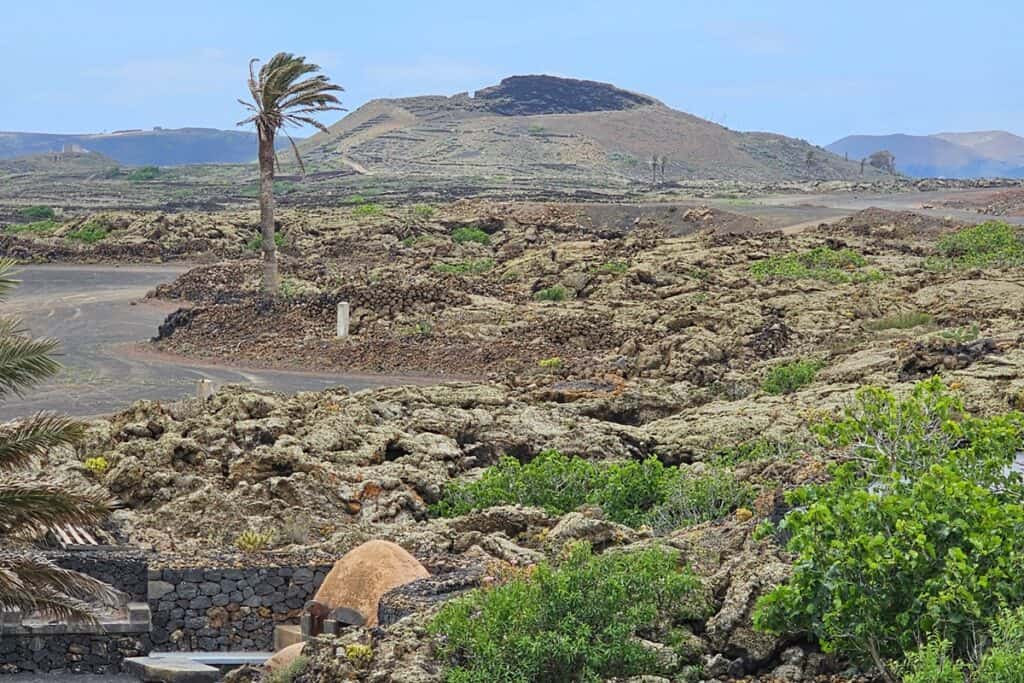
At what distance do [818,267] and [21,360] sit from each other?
31481 millimetres

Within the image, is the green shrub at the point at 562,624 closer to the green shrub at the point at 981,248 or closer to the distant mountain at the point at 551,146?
the green shrub at the point at 981,248

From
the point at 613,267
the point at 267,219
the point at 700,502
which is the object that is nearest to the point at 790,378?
the point at 700,502

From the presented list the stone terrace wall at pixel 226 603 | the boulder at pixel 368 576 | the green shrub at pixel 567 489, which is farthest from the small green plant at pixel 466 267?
the boulder at pixel 368 576

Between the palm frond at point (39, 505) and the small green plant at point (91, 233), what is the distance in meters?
49.8

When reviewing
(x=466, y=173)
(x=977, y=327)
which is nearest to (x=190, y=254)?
(x=977, y=327)

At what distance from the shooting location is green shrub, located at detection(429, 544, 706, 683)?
10.7 m

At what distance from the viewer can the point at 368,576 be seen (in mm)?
14109

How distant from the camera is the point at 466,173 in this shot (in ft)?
445

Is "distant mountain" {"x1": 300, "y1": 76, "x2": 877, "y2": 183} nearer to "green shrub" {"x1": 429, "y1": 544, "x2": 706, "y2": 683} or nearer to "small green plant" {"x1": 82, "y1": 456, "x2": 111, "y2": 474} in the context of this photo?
"small green plant" {"x1": 82, "y1": 456, "x2": 111, "y2": 474}

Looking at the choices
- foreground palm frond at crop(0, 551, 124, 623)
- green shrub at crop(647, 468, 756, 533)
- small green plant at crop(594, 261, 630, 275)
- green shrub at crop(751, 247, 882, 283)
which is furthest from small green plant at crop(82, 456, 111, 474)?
small green plant at crop(594, 261, 630, 275)

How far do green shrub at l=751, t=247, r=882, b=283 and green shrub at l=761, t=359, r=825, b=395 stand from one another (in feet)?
41.7

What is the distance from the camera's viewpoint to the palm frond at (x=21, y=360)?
12.4m

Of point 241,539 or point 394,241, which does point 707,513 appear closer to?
point 241,539

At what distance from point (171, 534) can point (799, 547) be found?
32.6 ft
